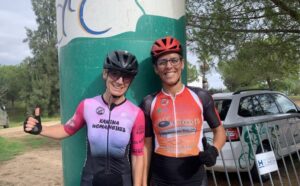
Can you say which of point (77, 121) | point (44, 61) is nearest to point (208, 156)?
point (77, 121)

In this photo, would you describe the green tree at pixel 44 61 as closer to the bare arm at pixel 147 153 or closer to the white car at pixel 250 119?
the white car at pixel 250 119

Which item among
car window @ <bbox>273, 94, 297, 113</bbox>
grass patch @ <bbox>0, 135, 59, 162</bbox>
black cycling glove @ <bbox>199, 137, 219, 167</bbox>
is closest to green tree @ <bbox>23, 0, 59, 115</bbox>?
grass patch @ <bbox>0, 135, 59, 162</bbox>

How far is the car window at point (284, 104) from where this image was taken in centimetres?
842

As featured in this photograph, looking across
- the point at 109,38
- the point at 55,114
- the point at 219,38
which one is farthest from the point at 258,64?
the point at 55,114

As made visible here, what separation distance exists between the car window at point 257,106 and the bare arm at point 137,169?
4.88 meters

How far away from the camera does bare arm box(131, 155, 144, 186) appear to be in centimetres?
266

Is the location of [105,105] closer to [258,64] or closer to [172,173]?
[172,173]

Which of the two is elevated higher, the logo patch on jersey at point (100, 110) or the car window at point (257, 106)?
A: the logo patch on jersey at point (100, 110)

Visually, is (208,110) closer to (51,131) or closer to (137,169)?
(137,169)

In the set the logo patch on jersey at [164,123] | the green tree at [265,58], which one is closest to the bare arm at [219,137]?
the logo patch on jersey at [164,123]

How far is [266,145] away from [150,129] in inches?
186

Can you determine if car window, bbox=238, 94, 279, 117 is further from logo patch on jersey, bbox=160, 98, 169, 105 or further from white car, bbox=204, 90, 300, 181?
logo patch on jersey, bbox=160, 98, 169, 105

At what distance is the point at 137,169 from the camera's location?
267cm

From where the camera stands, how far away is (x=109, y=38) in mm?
3178
